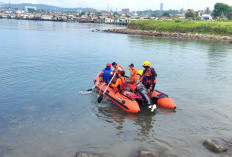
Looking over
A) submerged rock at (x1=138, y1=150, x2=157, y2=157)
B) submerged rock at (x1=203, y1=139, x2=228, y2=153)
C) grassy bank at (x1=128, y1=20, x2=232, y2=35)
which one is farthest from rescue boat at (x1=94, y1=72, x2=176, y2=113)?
grassy bank at (x1=128, y1=20, x2=232, y2=35)

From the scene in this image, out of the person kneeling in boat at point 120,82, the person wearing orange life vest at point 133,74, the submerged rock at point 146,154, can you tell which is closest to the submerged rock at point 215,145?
the submerged rock at point 146,154

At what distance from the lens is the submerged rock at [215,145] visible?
766 centimetres

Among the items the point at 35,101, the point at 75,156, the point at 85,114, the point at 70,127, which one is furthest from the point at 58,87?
the point at 75,156

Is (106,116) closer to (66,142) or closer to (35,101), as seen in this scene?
(66,142)

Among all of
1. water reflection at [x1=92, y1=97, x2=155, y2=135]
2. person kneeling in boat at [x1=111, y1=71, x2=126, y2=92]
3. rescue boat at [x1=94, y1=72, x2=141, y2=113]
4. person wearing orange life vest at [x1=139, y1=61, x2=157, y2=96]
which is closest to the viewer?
water reflection at [x1=92, y1=97, x2=155, y2=135]

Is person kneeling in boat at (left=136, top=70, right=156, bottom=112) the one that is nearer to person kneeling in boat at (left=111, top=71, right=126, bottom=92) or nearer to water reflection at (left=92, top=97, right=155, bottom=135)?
water reflection at (left=92, top=97, right=155, bottom=135)

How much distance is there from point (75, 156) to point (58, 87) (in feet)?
26.9

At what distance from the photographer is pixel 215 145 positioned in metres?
Answer: 7.78

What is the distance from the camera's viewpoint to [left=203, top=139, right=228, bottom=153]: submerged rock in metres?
7.66

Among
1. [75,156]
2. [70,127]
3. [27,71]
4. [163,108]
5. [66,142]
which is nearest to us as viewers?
[75,156]

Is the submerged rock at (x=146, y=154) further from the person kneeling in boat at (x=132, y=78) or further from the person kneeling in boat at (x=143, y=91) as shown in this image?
the person kneeling in boat at (x=132, y=78)

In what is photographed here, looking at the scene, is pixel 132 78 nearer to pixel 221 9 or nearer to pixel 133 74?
pixel 133 74

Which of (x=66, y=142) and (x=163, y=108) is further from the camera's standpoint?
(x=163, y=108)

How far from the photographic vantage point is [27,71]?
1873cm
